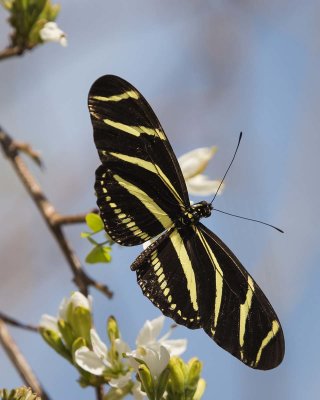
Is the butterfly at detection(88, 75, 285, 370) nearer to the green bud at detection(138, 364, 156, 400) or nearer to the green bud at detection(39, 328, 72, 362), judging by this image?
the green bud at detection(138, 364, 156, 400)

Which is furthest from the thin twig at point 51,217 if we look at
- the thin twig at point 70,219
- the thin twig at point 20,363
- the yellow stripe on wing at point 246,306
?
the yellow stripe on wing at point 246,306

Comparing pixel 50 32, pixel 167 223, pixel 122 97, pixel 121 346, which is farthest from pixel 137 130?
pixel 50 32

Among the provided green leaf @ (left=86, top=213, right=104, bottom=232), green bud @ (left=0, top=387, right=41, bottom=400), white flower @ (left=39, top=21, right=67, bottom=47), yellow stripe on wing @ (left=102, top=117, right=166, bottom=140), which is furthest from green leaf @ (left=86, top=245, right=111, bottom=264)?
white flower @ (left=39, top=21, right=67, bottom=47)

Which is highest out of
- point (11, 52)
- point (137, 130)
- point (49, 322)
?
point (11, 52)

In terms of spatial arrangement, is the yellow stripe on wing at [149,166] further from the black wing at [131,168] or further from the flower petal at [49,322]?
the flower petal at [49,322]

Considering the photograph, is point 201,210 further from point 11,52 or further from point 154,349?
point 11,52

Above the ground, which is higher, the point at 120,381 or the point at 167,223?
the point at 167,223
